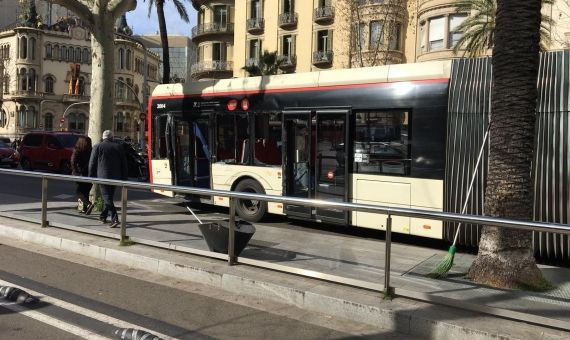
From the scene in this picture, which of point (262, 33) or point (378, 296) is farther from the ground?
point (262, 33)

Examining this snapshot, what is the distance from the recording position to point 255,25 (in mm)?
50688

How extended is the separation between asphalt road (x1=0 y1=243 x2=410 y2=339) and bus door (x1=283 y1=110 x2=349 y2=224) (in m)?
3.67

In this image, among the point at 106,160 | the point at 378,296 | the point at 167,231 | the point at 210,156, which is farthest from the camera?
the point at 210,156

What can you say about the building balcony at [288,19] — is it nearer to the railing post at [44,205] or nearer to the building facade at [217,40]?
the building facade at [217,40]

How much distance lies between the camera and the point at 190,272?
21.8 feet

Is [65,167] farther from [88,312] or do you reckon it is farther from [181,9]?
[88,312]

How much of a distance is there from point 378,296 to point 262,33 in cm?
4744

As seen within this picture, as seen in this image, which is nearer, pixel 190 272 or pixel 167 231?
pixel 190 272

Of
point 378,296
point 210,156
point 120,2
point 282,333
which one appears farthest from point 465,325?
point 120,2

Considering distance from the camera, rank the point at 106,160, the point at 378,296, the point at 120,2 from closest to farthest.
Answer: the point at 378,296, the point at 106,160, the point at 120,2

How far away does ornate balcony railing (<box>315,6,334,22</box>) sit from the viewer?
45.6 metres

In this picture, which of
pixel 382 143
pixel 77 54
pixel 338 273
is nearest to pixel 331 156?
pixel 382 143

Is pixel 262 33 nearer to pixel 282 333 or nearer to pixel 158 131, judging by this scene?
pixel 158 131

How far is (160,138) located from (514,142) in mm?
9479
